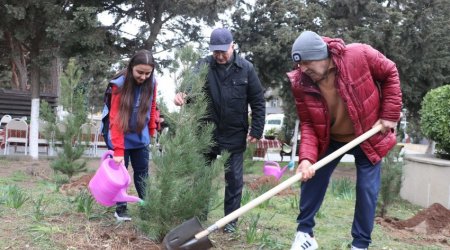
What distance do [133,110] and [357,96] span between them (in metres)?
1.71

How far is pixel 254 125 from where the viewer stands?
4.00 meters

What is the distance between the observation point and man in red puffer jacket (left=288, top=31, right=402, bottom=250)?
3.08 meters

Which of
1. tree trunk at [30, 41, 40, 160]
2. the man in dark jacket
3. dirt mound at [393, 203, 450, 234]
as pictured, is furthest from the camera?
tree trunk at [30, 41, 40, 160]

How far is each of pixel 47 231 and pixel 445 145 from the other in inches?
218

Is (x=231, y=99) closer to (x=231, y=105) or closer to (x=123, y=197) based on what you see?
(x=231, y=105)

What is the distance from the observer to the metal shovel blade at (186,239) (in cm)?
299

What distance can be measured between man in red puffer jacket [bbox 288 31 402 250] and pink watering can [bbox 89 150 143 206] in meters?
1.26

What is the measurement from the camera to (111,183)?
352cm

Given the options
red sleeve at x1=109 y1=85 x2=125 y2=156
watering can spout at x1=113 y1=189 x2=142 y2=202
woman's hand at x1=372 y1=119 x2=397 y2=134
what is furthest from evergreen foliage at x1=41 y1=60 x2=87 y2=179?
woman's hand at x1=372 y1=119 x2=397 y2=134

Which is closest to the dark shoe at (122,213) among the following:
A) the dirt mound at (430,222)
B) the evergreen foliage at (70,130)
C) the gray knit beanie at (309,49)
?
the gray knit beanie at (309,49)

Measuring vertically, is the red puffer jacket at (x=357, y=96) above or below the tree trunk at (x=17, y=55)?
below

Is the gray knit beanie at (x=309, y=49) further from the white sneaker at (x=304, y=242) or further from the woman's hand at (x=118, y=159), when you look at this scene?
the woman's hand at (x=118, y=159)

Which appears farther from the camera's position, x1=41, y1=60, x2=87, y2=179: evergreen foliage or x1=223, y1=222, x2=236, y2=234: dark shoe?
x1=41, y1=60, x2=87, y2=179: evergreen foliage

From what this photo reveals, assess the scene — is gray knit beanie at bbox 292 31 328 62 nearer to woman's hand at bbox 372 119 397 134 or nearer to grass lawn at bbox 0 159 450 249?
woman's hand at bbox 372 119 397 134
